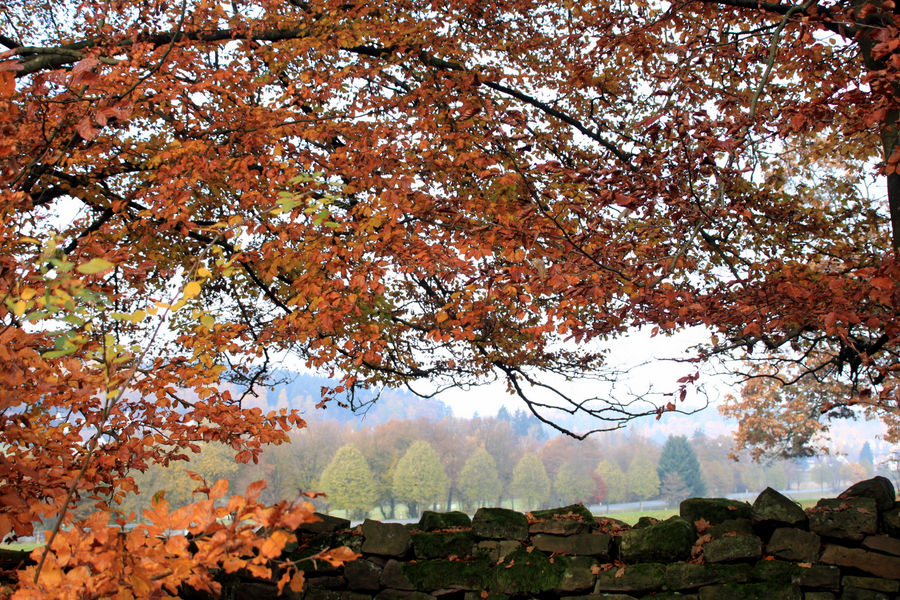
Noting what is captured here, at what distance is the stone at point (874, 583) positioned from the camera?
4.86m

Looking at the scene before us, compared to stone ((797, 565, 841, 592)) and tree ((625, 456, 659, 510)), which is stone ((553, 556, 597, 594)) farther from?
tree ((625, 456, 659, 510))

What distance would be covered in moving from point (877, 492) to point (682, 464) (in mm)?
38519

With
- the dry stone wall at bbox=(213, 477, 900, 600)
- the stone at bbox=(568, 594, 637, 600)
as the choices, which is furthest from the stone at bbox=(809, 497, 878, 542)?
the stone at bbox=(568, 594, 637, 600)

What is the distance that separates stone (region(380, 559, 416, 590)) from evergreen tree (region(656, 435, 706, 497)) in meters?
38.0

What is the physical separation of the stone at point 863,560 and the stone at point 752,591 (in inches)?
15.4

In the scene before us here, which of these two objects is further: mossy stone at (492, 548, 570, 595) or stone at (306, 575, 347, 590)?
stone at (306, 575, 347, 590)

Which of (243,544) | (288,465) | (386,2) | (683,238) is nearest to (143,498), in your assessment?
(288,465)

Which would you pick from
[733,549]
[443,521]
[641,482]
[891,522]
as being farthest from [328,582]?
[641,482]

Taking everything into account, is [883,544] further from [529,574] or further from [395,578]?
[395,578]

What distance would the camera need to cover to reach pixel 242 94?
251 inches

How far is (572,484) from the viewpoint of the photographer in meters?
31.2

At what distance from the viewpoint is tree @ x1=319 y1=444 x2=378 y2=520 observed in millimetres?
23891

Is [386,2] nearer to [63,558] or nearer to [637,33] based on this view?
[637,33]

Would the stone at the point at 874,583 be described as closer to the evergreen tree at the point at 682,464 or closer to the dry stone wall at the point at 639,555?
the dry stone wall at the point at 639,555
